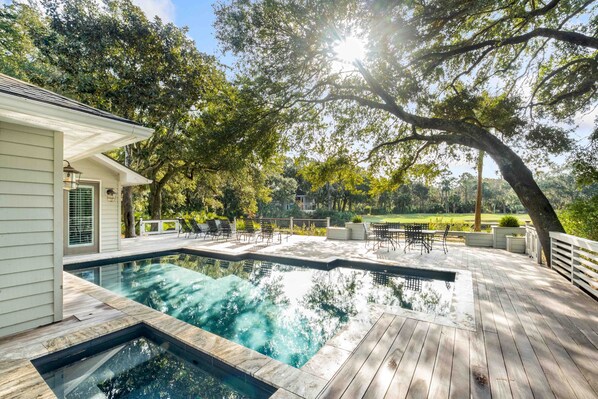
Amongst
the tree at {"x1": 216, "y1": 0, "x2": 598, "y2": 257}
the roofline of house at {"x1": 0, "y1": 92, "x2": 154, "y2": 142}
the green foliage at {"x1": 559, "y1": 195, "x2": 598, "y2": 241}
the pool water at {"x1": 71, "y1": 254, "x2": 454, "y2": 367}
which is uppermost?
the tree at {"x1": 216, "y1": 0, "x2": 598, "y2": 257}

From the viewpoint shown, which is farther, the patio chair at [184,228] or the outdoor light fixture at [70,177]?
the patio chair at [184,228]

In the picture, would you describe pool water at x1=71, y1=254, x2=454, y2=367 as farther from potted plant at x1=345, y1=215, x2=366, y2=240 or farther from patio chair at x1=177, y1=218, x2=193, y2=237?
patio chair at x1=177, y1=218, x2=193, y2=237

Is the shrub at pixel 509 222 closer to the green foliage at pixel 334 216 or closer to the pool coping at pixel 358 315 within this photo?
the pool coping at pixel 358 315

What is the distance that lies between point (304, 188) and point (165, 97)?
26002 millimetres

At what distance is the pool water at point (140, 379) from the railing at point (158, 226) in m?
10.6

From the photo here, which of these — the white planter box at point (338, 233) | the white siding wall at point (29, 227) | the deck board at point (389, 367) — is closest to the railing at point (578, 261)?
the deck board at point (389, 367)

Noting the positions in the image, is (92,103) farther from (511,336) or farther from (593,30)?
(593,30)

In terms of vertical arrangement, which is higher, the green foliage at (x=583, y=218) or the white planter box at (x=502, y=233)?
the green foliage at (x=583, y=218)

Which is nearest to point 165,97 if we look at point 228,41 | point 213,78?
point 213,78

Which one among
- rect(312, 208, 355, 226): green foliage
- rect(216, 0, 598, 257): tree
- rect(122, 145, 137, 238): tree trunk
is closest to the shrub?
rect(216, 0, 598, 257): tree

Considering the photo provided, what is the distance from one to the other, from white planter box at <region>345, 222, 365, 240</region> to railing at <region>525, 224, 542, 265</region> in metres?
5.05

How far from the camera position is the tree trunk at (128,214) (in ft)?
39.1

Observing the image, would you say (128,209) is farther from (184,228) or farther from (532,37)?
(532,37)

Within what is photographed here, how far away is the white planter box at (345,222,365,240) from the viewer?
1115 cm
